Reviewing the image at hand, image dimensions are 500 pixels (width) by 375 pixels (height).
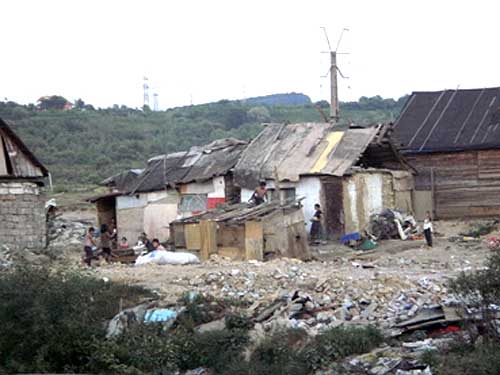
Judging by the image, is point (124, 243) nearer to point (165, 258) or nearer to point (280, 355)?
point (165, 258)

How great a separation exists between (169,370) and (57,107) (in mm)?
67949

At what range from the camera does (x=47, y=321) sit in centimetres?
1588

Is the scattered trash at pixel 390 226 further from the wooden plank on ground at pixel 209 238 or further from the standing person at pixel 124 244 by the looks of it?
the standing person at pixel 124 244

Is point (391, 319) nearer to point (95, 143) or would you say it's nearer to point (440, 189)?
point (440, 189)

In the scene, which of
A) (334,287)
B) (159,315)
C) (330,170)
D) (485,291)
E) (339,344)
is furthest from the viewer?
(330,170)

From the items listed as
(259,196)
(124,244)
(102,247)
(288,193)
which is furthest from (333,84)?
(102,247)

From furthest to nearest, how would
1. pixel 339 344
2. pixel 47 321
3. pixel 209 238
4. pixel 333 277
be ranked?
pixel 209 238 → pixel 333 277 → pixel 47 321 → pixel 339 344

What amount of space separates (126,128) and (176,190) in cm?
4156

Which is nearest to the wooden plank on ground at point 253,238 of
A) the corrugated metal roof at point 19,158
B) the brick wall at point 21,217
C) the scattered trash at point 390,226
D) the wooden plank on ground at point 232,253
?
the wooden plank on ground at point 232,253

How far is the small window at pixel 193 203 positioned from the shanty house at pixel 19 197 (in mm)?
4482

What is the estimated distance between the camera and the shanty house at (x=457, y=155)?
3131cm

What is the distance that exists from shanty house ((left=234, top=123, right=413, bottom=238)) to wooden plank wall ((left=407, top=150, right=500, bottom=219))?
1223 mm

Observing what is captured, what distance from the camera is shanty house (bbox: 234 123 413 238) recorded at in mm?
28594

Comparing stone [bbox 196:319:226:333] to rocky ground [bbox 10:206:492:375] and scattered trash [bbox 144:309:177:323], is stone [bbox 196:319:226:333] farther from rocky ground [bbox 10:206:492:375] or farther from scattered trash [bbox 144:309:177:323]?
scattered trash [bbox 144:309:177:323]
